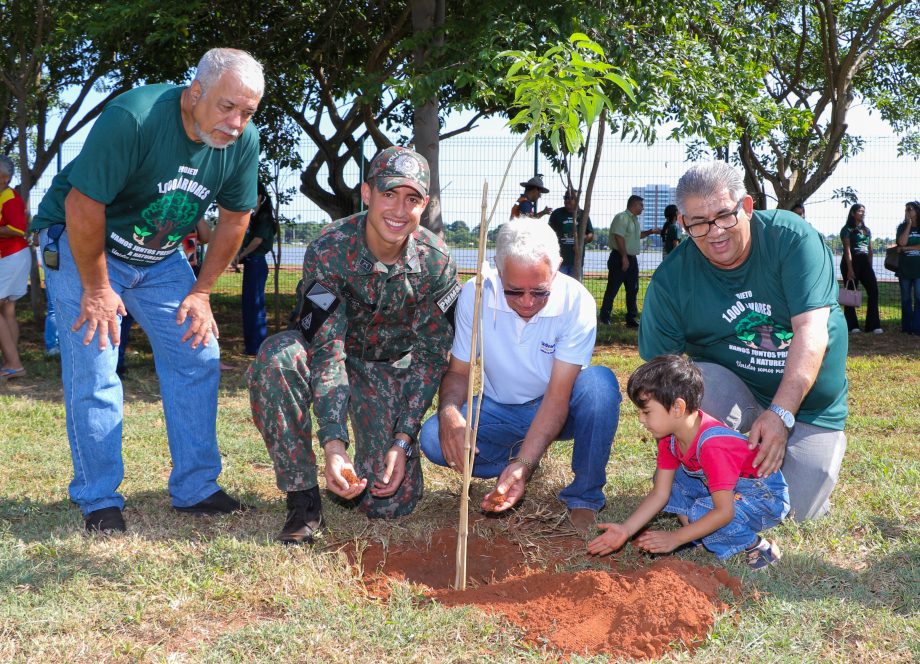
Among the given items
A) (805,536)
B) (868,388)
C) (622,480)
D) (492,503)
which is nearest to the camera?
(492,503)

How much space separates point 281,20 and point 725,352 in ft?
26.9

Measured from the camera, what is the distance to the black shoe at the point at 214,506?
3678 millimetres

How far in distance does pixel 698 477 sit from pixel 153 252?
2337 mm

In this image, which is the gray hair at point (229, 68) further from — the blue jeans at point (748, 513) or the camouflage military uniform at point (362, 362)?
the blue jeans at point (748, 513)

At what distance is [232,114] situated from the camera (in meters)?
3.21

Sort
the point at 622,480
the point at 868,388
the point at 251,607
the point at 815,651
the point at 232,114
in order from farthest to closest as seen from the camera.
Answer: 1. the point at 868,388
2. the point at 622,480
3. the point at 232,114
4. the point at 251,607
5. the point at 815,651

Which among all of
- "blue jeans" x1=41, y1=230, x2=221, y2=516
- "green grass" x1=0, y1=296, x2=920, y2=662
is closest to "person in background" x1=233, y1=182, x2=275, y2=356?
"green grass" x1=0, y1=296, x2=920, y2=662

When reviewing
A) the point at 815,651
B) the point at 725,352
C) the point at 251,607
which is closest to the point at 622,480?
the point at 725,352

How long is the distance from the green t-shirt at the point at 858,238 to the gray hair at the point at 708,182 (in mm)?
8734

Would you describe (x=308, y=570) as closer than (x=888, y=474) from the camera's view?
Yes

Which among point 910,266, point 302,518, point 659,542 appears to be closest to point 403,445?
point 302,518

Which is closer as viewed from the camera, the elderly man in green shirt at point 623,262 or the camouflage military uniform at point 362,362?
the camouflage military uniform at point 362,362

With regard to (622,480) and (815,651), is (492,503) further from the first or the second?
(622,480)

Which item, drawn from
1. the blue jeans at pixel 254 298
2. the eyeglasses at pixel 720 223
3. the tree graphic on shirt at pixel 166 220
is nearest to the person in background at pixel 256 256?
the blue jeans at pixel 254 298
